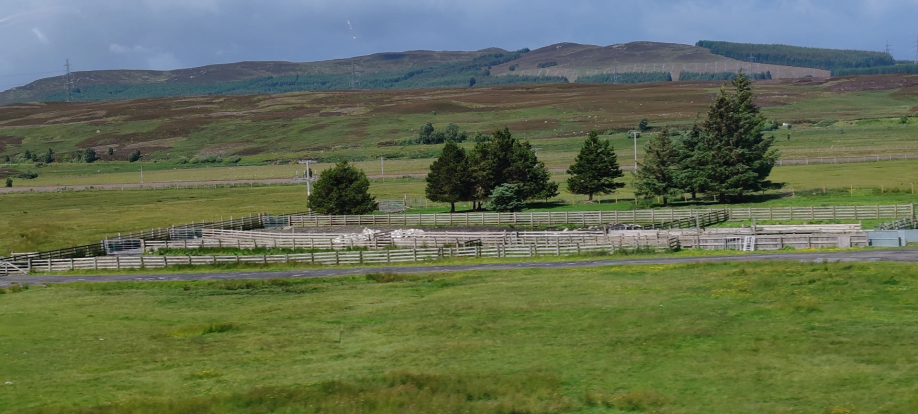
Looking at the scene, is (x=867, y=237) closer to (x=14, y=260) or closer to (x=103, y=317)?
(x=103, y=317)

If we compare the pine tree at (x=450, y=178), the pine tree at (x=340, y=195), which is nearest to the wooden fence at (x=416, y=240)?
the pine tree at (x=340, y=195)

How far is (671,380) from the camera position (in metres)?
24.2

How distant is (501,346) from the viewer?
29.3 m

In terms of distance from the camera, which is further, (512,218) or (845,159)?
(845,159)

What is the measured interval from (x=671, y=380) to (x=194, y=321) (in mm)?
20342

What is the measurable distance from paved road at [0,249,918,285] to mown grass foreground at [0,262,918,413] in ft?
12.8

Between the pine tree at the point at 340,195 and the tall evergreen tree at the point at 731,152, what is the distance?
30077mm

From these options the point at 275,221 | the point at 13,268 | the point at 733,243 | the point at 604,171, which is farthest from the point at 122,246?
the point at 733,243

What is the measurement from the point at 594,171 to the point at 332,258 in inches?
1496

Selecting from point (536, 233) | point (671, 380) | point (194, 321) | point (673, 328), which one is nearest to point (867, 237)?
point (536, 233)

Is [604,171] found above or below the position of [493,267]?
above

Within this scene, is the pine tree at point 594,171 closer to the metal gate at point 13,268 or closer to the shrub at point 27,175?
the metal gate at point 13,268

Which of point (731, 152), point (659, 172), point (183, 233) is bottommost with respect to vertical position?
point (183, 233)

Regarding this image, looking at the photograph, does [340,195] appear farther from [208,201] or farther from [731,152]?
[208,201]
